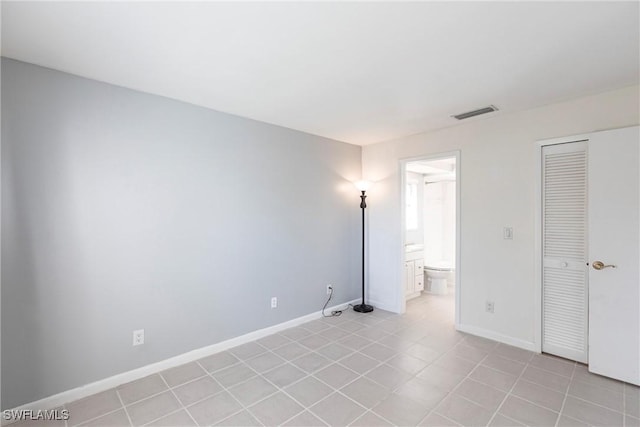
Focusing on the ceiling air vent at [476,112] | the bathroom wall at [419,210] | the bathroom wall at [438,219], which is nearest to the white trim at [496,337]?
the bathroom wall at [419,210]

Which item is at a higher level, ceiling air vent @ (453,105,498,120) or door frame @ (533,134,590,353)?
ceiling air vent @ (453,105,498,120)

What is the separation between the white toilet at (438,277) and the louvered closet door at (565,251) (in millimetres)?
2101

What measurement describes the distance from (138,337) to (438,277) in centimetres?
436

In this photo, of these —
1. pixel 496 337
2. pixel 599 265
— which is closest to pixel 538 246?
pixel 599 265

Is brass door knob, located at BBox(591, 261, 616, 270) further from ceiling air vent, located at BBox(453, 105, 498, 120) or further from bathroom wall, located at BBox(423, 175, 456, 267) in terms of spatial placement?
bathroom wall, located at BBox(423, 175, 456, 267)

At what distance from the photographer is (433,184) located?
596 cm

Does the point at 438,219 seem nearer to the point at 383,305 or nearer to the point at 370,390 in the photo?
the point at 383,305

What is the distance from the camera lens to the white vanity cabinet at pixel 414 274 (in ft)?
15.3

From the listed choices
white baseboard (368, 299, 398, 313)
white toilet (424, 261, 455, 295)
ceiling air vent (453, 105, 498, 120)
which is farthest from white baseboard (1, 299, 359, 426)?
ceiling air vent (453, 105, 498, 120)

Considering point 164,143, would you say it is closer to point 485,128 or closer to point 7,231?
point 7,231

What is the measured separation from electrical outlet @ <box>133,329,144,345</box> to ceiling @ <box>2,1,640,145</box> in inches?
79.9

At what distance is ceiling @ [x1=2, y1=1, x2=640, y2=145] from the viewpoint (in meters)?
1.56

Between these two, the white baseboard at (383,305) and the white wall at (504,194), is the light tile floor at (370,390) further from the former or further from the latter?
the white baseboard at (383,305)

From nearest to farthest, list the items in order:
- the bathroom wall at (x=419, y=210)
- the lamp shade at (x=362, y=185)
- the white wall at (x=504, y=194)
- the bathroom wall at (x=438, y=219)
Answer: the white wall at (x=504, y=194) < the lamp shade at (x=362, y=185) < the bathroom wall at (x=419, y=210) < the bathroom wall at (x=438, y=219)
